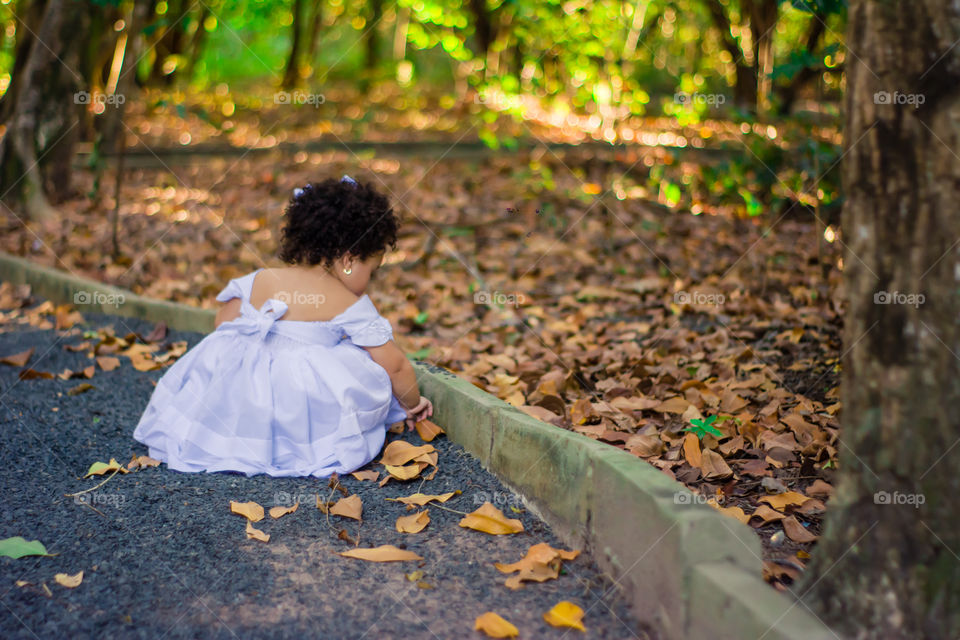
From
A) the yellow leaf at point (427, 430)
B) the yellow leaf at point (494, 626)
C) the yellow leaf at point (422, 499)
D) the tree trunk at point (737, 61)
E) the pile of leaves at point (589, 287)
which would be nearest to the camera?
the yellow leaf at point (494, 626)

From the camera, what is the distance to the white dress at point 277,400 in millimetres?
2885

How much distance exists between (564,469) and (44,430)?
214 centimetres

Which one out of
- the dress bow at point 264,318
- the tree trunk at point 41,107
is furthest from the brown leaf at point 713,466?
the tree trunk at point 41,107

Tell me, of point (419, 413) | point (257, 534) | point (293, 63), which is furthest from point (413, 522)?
point (293, 63)

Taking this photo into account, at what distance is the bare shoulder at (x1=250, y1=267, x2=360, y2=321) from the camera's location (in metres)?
3.10

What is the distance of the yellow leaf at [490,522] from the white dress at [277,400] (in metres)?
0.61

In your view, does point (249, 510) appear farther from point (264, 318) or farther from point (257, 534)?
point (264, 318)

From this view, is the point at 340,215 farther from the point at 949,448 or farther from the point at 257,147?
the point at 257,147

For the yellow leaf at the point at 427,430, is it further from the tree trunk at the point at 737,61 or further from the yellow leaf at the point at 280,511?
the tree trunk at the point at 737,61

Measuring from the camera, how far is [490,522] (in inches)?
92.9

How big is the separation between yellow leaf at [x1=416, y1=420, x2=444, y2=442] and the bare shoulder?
0.54 meters

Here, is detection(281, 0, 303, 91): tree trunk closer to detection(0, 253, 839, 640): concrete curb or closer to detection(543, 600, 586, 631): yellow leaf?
detection(0, 253, 839, 640): concrete curb

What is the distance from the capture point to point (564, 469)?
2240 mm

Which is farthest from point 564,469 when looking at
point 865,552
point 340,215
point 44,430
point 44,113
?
point 44,113
